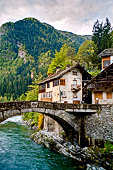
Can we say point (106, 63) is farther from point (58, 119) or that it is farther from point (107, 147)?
point (107, 147)

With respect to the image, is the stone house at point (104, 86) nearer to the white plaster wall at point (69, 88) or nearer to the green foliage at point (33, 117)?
the white plaster wall at point (69, 88)

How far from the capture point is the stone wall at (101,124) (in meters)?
20.7

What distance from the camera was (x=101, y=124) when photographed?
21297 mm

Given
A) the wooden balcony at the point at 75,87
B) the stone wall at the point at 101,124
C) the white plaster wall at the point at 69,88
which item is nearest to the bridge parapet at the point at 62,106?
the stone wall at the point at 101,124

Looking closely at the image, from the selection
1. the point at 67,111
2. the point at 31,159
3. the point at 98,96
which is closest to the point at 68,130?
the point at 67,111

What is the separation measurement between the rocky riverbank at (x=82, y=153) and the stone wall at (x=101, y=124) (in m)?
1.77

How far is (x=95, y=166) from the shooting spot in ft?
60.6

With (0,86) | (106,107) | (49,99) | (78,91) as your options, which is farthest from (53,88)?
(0,86)

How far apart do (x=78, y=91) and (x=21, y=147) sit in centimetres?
1597

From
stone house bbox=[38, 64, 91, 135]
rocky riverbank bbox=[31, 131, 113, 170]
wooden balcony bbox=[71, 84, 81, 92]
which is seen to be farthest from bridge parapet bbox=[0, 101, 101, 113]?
wooden balcony bbox=[71, 84, 81, 92]

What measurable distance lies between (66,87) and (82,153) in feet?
49.3

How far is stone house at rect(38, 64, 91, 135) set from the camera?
32.9 m

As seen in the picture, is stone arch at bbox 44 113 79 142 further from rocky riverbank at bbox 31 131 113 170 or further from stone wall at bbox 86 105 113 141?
stone wall at bbox 86 105 113 141

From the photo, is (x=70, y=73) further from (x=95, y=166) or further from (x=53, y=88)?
(x=95, y=166)
